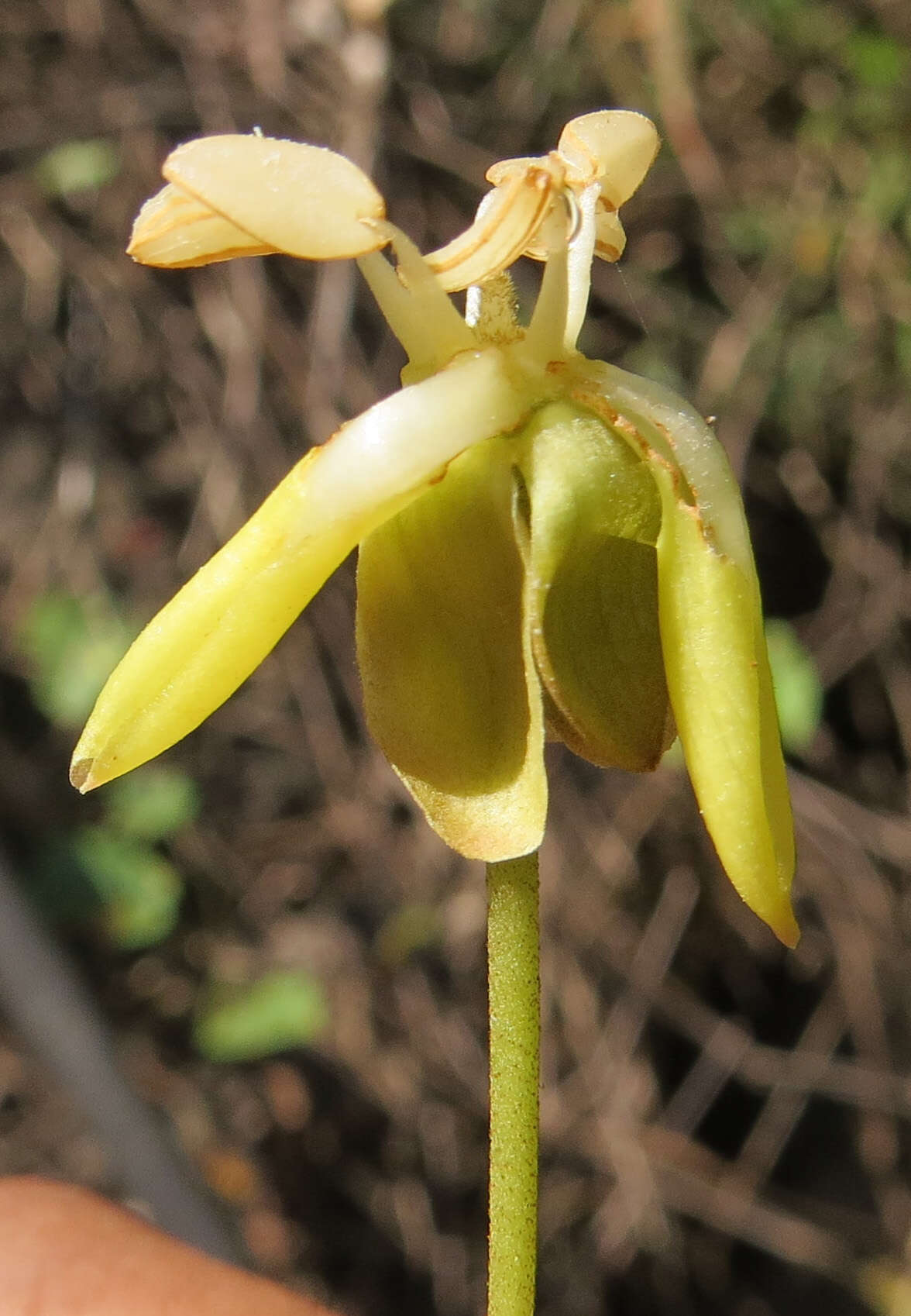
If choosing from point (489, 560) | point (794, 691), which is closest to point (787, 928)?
point (489, 560)

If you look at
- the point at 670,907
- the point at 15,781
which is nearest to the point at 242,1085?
the point at 15,781

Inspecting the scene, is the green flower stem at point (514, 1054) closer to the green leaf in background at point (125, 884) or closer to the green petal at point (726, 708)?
the green petal at point (726, 708)

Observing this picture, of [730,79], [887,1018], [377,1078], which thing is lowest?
[887,1018]

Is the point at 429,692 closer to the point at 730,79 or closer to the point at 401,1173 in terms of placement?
the point at 401,1173

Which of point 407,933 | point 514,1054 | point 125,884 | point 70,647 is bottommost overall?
point 407,933

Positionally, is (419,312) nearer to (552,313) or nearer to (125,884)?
(552,313)

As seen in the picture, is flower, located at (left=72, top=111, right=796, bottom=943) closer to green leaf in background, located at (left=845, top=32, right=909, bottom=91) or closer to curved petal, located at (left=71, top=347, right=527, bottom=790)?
A: curved petal, located at (left=71, top=347, right=527, bottom=790)

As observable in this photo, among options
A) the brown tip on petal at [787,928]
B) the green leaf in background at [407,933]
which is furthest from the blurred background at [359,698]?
the brown tip on petal at [787,928]
